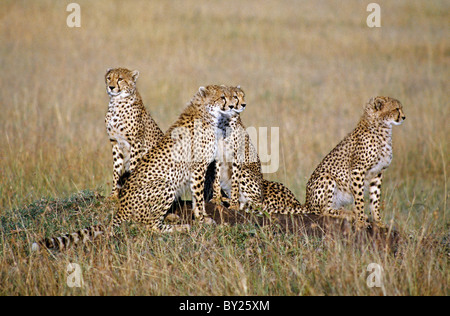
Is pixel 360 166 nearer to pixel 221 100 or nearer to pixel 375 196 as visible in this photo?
pixel 375 196

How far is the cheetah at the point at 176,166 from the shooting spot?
205 inches

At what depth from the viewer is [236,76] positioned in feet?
43.7

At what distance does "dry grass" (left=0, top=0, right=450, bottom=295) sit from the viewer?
13.6 feet

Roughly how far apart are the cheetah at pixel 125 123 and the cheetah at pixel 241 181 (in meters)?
0.75

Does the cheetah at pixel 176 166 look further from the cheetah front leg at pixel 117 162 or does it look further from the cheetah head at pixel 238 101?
the cheetah front leg at pixel 117 162

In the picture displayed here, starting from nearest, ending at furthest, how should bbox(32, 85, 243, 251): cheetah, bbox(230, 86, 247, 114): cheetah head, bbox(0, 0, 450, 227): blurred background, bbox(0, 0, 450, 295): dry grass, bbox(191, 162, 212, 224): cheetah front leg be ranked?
bbox(0, 0, 450, 295): dry grass < bbox(32, 85, 243, 251): cheetah < bbox(191, 162, 212, 224): cheetah front leg < bbox(230, 86, 247, 114): cheetah head < bbox(0, 0, 450, 227): blurred background

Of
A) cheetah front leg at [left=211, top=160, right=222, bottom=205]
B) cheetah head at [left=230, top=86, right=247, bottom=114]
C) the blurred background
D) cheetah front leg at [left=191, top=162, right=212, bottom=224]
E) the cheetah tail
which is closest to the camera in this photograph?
the cheetah tail

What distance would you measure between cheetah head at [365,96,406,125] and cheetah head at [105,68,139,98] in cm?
234

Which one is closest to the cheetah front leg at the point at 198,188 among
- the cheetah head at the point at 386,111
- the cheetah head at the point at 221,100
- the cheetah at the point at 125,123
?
→ the cheetah head at the point at 221,100

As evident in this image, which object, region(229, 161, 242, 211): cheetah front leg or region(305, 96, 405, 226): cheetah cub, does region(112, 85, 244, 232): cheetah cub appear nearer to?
region(229, 161, 242, 211): cheetah front leg

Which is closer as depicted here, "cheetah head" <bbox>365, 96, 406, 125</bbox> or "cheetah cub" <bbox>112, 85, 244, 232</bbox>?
"cheetah cub" <bbox>112, 85, 244, 232</bbox>

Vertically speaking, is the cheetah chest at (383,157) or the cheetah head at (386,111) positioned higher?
Result: the cheetah head at (386,111)

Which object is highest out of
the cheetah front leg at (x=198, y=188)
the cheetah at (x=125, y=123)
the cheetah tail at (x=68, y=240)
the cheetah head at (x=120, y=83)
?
the cheetah head at (x=120, y=83)

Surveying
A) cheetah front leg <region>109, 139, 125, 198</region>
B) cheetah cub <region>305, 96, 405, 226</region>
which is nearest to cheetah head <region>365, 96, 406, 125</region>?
cheetah cub <region>305, 96, 405, 226</region>
